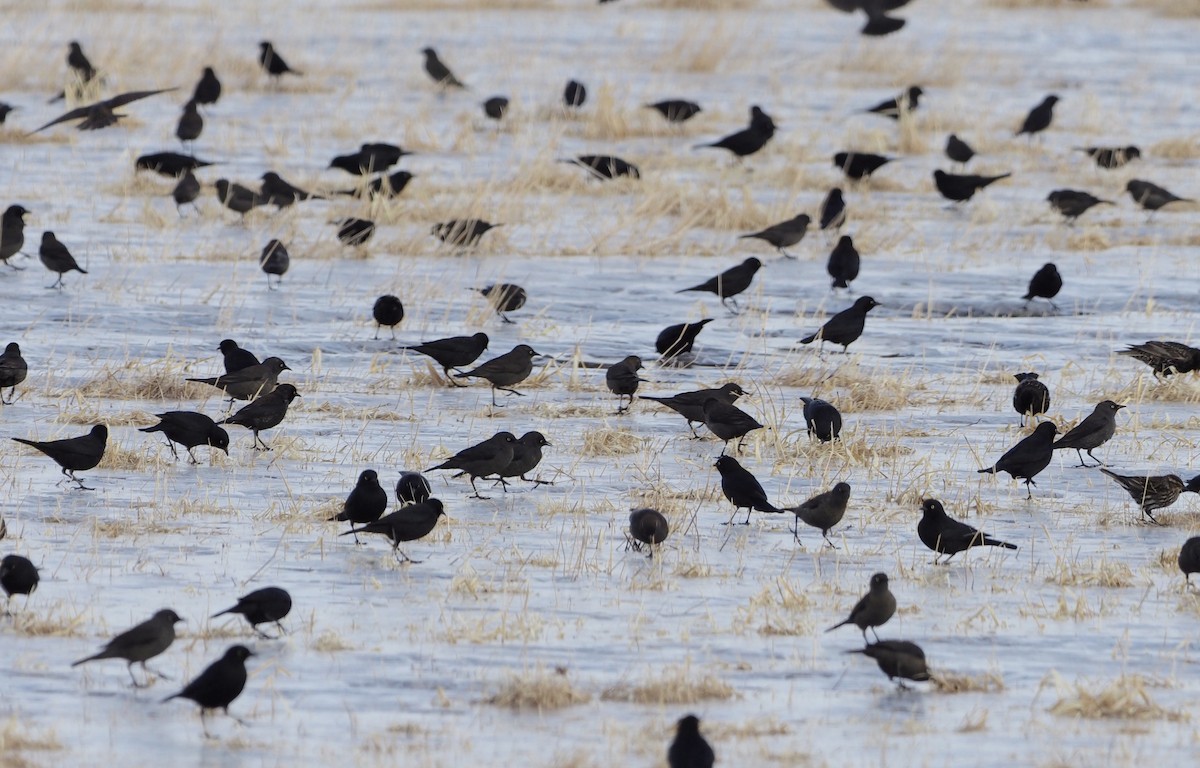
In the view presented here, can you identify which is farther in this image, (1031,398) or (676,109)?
(676,109)

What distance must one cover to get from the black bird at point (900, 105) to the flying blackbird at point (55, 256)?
38.5 ft

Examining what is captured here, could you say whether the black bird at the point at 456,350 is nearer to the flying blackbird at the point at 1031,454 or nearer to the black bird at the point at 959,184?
the flying blackbird at the point at 1031,454

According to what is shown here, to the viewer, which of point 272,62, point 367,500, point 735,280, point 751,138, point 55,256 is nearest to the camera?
point 367,500

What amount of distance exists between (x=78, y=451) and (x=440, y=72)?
1780 cm

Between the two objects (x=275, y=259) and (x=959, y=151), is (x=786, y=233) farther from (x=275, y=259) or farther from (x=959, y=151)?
(x=959, y=151)

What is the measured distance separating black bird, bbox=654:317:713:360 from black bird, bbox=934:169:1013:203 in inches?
269

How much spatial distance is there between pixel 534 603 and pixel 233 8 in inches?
1121

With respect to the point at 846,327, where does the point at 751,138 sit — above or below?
above

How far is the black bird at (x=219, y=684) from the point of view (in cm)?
617

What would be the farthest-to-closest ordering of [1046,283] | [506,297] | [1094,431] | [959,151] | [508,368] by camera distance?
[959,151] → [1046,283] → [506,297] → [508,368] → [1094,431]

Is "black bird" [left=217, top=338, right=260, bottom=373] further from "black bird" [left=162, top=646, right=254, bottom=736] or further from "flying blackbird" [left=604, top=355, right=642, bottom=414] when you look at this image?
"black bird" [left=162, top=646, right=254, bottom=736]

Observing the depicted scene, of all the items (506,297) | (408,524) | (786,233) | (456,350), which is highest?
(786,233)

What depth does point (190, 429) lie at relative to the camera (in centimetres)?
996

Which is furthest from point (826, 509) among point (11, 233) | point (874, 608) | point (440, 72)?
point (440, 72)
